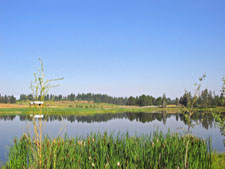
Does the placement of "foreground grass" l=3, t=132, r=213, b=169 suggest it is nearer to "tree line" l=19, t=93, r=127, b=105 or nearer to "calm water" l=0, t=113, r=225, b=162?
"calm water" l=0, t=113, r=225, b=162

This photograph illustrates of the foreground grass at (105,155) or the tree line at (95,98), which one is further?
the tree line at (95,98)

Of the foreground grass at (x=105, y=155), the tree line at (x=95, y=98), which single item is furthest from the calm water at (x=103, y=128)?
the tree line at (x=95, y=98)

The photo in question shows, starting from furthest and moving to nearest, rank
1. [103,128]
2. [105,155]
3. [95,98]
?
[95,98], [103,128], [105,155]

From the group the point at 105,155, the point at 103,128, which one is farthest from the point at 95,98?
the point at 105,155

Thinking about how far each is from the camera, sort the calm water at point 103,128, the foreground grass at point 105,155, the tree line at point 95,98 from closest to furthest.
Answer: the foreground grass at point 105,155, the calm water at point 103,128, the tree line at point 95,98

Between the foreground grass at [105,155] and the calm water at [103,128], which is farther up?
the foreground grass at [105,155]

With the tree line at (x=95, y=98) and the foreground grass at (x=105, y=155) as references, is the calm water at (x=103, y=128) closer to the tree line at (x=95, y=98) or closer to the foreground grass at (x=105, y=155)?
the foreground grass at (x=105, y=155)

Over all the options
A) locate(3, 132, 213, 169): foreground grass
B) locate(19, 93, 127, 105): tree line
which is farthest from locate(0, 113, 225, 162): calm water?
locate(19, 93, 127, 105): tree line

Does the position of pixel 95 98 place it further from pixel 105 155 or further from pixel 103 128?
pixel 105 155

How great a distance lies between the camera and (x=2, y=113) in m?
55.4

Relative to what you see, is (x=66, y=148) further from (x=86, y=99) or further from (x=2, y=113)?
(x=86, y=99)

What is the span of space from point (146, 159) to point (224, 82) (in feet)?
18.2

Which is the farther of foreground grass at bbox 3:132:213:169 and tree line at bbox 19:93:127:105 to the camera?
tree line at bbox 19:93:127:105

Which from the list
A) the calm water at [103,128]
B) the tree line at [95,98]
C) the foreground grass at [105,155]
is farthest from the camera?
the tree line at [95,98]
